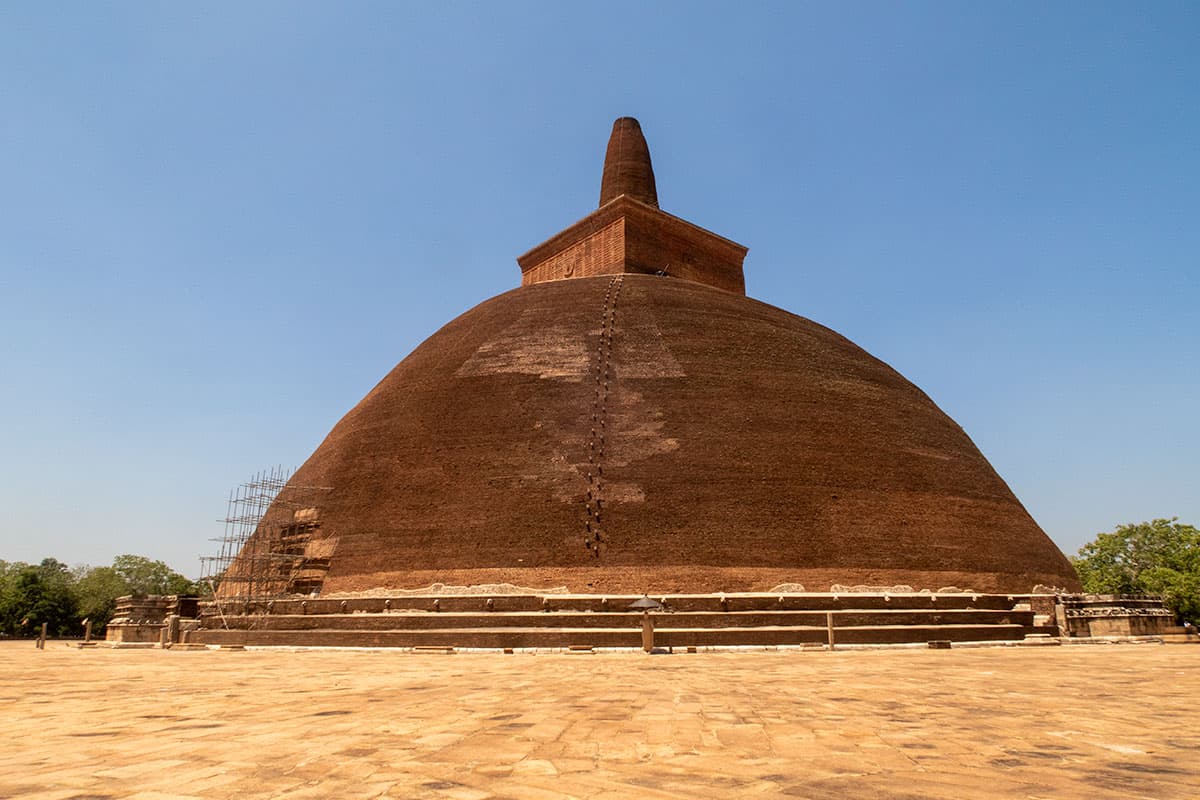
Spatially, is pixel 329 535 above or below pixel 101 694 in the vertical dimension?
above

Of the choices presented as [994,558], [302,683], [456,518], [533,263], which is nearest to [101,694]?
[302,683]

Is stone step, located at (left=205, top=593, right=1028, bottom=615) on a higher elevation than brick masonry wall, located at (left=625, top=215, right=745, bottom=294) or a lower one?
lower

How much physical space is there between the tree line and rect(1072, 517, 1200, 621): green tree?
44930 mm

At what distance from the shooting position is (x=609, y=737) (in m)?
3.99

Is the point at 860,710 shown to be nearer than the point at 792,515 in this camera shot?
Yes

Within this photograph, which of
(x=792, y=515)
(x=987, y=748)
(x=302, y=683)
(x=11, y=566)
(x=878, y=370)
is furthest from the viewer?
(x=11, y=566)

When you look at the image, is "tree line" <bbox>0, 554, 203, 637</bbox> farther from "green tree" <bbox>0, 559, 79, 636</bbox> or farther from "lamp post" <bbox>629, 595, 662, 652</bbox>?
"lamp post" <bbox>629, 595, 662, 652</bbox>

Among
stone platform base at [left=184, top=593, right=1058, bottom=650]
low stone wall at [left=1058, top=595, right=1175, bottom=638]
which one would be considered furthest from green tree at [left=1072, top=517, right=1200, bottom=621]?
stone platform base at [left=184, top=593, right=1058, bottom=650]

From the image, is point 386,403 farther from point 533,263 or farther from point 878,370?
point 878,370

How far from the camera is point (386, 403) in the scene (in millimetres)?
20688

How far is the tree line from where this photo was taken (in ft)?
128

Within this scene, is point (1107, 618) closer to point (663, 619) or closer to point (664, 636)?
point (663, 619)

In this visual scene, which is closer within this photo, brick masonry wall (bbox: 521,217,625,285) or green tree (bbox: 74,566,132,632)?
brick masonry wall (bbox: 521,217,625,285)

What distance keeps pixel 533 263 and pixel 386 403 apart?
38.5 feet
